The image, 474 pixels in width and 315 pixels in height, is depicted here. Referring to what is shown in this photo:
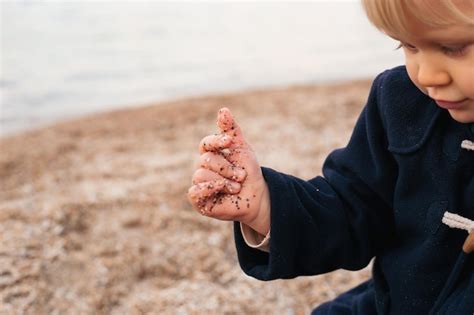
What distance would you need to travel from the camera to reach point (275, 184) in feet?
5.05

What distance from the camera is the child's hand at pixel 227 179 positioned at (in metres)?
1.48

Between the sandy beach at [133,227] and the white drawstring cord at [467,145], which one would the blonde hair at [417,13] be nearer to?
the white drawstring cord at [467,145]

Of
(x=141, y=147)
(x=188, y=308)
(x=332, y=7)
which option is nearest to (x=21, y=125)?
(x=141, y=147)

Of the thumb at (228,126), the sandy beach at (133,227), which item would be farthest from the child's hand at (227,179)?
the sandy beach at (133,227)

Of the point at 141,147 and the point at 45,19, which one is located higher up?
the point at 141,147

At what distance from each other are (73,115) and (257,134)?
3.12 m

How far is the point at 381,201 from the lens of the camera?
1653 millimetres

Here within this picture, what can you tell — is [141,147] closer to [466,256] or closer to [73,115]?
[73,115]

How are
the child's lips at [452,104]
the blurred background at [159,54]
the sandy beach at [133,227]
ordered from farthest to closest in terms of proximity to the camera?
the blurred background at [159,54] < the sandy beach at [133,227] < the child's lips at [452,104]

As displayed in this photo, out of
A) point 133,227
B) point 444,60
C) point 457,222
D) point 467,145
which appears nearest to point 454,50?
point 444,60

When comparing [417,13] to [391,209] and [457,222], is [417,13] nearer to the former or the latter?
[457,222]

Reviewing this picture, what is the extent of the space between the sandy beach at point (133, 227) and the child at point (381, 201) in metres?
1.21

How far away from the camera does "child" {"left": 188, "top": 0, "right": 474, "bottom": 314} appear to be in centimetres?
145

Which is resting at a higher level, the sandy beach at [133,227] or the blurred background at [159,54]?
the sandy beach at [133,227]
